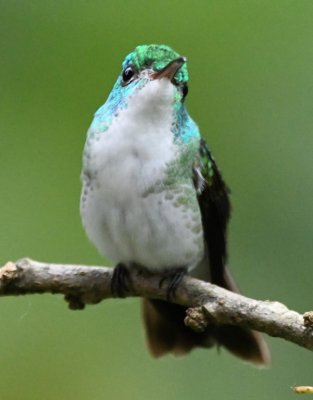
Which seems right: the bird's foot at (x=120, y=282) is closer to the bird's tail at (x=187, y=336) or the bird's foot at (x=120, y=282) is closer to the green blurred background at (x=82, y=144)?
the bird's tail at (x=187, y=336)

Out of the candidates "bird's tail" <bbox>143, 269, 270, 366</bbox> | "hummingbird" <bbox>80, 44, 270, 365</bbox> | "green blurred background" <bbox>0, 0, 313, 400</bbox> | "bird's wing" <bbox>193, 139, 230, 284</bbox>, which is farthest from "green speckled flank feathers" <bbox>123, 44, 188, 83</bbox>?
"bird's tail" <bbox>143, 269, 270, 366</bbox>

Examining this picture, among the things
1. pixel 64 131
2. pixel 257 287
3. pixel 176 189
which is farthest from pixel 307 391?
pixel 64 131

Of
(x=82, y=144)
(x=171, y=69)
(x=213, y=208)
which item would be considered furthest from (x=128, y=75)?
(x=213, y=208)

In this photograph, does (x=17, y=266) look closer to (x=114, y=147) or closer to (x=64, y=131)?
(x=114, y=147)

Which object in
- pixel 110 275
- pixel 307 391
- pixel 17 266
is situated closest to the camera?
pixel 307 391

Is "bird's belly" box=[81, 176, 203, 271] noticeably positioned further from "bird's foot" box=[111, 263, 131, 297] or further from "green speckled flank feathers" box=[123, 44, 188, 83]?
"green speckled flank feathers" box=[123, 44, 188, 83]

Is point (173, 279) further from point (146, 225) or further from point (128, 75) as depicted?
point (128, 75)
